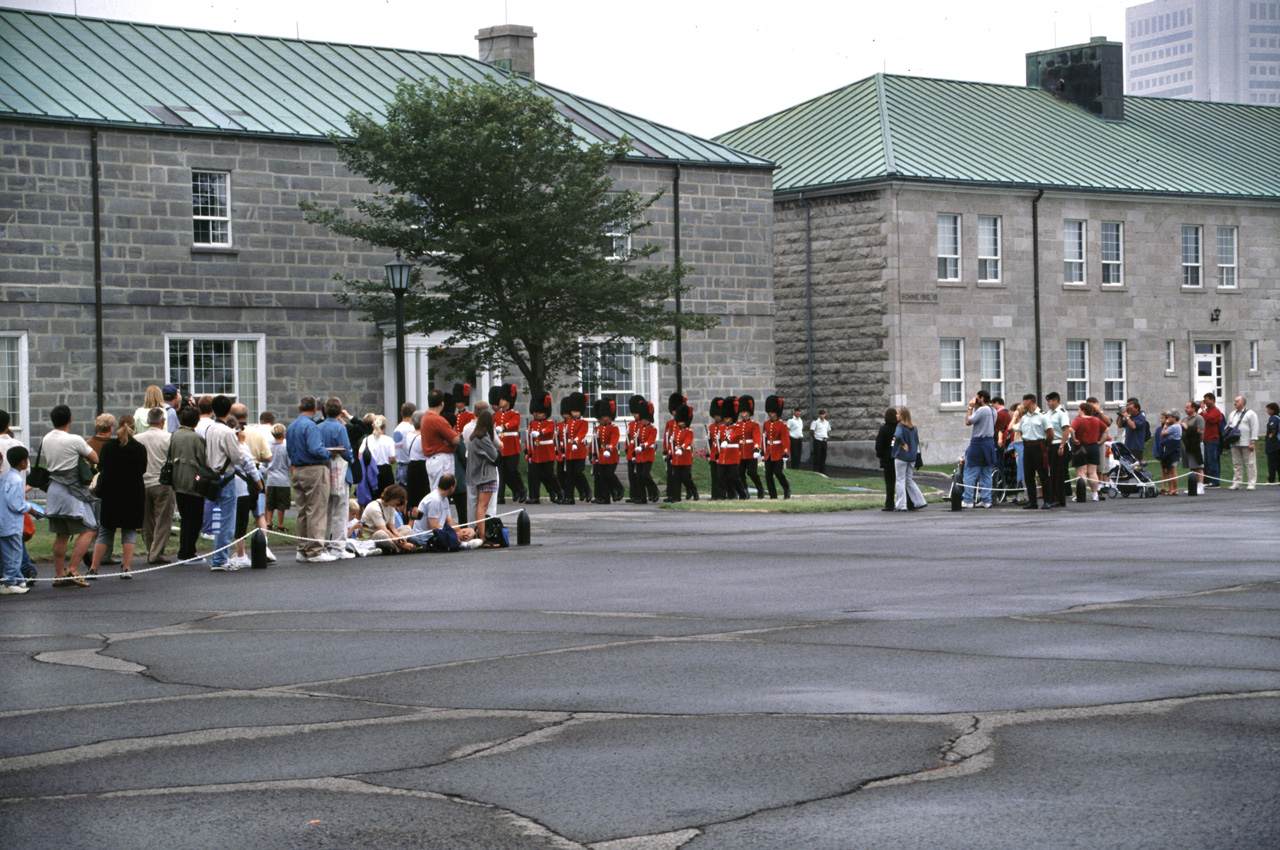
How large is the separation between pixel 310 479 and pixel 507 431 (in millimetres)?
9120

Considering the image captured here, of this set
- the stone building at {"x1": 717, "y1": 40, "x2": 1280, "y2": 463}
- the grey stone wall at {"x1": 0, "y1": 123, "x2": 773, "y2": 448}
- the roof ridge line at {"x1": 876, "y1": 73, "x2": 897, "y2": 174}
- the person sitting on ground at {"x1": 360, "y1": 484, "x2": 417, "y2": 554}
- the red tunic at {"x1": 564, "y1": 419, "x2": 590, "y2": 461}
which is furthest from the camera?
the stone building at {"x1": 717, "y1": 40, "x2": 1280, "y2": 463}

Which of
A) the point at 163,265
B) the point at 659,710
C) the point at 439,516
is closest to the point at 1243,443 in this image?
the point at 439,516

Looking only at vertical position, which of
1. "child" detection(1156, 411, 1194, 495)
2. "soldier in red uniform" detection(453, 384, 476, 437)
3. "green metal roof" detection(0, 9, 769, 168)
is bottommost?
"child" detection(1156, 411, 1194, 495)

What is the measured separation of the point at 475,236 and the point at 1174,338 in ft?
78.1

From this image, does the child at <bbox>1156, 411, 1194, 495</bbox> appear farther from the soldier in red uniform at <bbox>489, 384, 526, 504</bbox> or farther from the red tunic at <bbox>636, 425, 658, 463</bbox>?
the soldier in red uniform at <bbox>489, 384, 526, 504</bbox>

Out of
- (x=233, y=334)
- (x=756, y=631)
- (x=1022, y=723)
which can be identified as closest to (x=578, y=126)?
(x=233, y=334)

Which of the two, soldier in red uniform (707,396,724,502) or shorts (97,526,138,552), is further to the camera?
soldier in red uniform (707,396,724,502)

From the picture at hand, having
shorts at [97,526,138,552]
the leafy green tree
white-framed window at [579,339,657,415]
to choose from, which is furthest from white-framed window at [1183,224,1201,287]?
shorts at [97,526,138,552]

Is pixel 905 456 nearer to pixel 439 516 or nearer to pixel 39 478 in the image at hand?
pixel 439 516

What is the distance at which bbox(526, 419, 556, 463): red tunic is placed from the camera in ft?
92.4

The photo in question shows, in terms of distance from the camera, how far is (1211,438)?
105ft

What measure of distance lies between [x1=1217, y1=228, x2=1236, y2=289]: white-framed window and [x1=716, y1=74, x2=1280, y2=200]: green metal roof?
49.5 inches

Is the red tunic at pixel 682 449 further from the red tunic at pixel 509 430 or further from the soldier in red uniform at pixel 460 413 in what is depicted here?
the soldier in red uniform at pixel 460 413

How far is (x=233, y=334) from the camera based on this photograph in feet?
109
